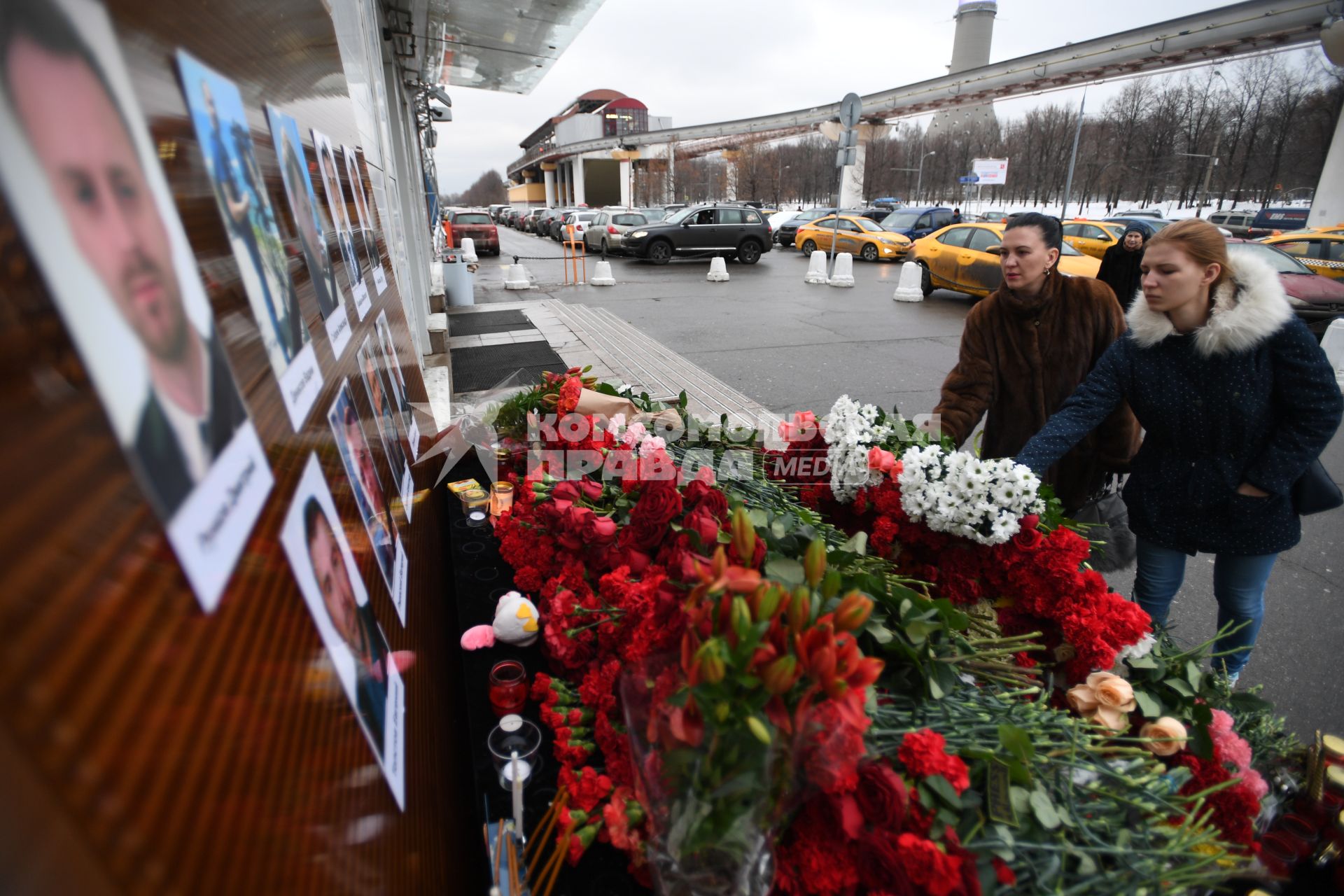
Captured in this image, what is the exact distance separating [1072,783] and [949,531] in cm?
66

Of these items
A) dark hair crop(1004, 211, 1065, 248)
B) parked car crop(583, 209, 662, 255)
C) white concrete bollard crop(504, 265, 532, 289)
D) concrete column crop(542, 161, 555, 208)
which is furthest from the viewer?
concrete column crop(542, 161, 555, 208)

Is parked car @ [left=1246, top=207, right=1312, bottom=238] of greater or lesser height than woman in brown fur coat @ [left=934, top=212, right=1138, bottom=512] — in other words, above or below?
below

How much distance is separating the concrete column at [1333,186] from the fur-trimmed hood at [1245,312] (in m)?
23.5

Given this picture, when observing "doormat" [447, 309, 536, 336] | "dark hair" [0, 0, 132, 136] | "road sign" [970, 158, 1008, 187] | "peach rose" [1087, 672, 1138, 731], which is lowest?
"doormat" [447, 309, 536, 336]

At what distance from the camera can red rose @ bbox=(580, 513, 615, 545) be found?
1.63m

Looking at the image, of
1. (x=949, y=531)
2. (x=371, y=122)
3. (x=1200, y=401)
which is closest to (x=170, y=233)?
(x=949, y=531)

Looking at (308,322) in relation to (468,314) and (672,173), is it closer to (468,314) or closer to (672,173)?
(468,314)

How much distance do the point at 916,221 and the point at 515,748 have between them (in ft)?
75.8

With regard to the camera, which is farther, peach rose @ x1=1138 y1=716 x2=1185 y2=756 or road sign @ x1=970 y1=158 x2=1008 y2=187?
road sign @ x1=970 y1=158 x2=1008 y2=187

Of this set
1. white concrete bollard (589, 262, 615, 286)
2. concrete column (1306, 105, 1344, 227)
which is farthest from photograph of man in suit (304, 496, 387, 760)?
concrete column (1306, 105, 1344, 227)

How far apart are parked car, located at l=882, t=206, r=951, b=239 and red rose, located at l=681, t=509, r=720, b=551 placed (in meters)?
21.8

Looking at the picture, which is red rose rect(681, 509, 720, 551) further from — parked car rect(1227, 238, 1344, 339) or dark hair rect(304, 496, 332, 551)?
parked car rect(1227, 238, 1344, 339)

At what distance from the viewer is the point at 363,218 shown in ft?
7.22

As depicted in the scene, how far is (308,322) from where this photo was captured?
1.07 m
